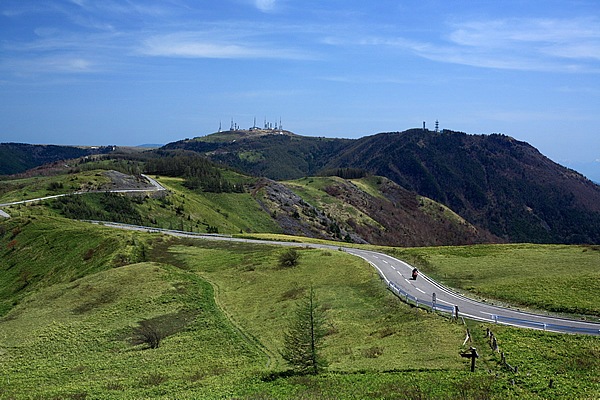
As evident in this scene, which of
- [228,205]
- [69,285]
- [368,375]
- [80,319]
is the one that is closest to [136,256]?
[69,285]

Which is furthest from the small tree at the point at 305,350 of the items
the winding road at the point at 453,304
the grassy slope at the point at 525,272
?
the grassy slope at the point at 525,272

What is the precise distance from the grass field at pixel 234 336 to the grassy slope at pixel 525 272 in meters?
1.06

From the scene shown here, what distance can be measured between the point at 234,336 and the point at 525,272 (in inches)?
1249

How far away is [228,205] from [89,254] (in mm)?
104052

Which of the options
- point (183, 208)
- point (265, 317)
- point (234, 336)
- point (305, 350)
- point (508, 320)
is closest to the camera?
point (305, 350)

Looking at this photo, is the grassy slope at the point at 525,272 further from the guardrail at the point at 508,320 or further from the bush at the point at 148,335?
the bush at the point at 148,335

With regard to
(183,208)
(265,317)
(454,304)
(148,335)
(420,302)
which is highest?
(183,208)

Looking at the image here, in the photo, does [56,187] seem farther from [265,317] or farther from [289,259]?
[265,317]

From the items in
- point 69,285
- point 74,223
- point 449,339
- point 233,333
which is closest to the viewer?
point 449,339

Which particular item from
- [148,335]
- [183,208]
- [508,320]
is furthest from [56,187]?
[508,320]

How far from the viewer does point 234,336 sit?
4062cm

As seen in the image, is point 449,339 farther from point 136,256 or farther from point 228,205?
point 228,205

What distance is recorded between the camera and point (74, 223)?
92938 mm

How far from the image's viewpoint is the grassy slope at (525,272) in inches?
1507
